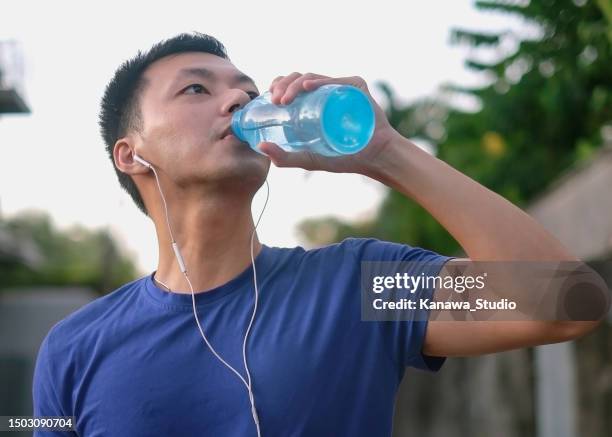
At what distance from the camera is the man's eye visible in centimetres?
228

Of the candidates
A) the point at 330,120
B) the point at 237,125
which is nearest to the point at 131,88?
the point at 237,125

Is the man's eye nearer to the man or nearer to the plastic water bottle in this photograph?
the man

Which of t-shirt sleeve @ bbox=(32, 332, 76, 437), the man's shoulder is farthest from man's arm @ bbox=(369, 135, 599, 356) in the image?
t-shirt sleeve @ bbox=(32, 332, 76, 437)

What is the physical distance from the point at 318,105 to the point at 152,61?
0.91m

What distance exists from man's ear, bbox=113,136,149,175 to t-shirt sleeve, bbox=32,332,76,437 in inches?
19.6

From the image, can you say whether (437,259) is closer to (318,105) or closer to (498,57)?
(318,105)

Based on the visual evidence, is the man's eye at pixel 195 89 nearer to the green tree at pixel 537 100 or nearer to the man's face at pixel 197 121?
the man's face at pixel 197 121

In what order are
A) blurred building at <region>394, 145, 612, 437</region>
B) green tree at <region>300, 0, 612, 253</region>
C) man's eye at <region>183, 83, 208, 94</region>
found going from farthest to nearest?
blurred building at <region>394, 145, 612, 437</region>, green tree at <region>300, 0, 612, 253</region>, man's eye at <region>183, 83, 208, 94</region>

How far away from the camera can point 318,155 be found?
1.87 m

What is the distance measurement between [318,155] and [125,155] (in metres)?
0.78

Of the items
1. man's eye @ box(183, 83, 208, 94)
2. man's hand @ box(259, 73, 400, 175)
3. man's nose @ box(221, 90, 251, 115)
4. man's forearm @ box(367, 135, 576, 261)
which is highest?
man's eye @ box(183, 83, 208, 94)

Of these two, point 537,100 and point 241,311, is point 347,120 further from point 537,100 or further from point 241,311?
point 537,100

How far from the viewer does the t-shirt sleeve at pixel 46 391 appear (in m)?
2.08

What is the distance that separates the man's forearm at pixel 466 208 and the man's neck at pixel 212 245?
45 cm
